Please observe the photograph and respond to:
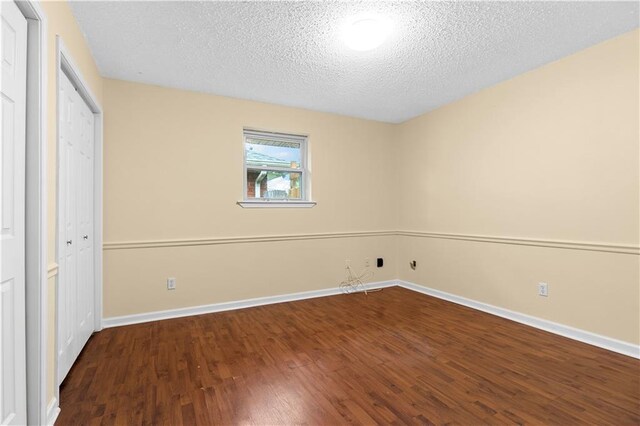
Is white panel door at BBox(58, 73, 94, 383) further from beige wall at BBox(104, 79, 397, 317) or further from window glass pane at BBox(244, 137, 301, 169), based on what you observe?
window glass pane at BBox(244, 137, 301, 169)

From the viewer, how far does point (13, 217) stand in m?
1.32

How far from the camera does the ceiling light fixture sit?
2.10 metres

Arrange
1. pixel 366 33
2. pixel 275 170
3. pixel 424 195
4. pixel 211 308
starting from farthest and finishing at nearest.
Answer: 1. pixel 424 195
2. pixel 275 170
3. pixel 211 308
4. pixel 366 33

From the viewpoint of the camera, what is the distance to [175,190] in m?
3.22

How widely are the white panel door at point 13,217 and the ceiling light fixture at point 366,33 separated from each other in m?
1.84

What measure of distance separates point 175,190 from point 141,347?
1.54 metres

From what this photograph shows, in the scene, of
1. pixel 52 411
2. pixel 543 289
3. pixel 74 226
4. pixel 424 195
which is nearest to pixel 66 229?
pixel 74 226

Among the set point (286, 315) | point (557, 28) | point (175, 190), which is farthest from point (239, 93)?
point (557, 28)

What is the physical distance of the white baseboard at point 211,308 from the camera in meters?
2.96

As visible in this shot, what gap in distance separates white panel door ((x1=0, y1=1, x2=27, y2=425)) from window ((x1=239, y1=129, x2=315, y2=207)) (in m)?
2.23

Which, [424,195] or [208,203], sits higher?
[424,195]

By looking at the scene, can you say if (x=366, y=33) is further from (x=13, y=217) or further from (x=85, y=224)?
(x=85, y=224)

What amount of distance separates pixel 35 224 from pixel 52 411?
990 millimetres

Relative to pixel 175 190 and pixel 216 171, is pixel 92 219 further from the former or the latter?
pixel 216 171
